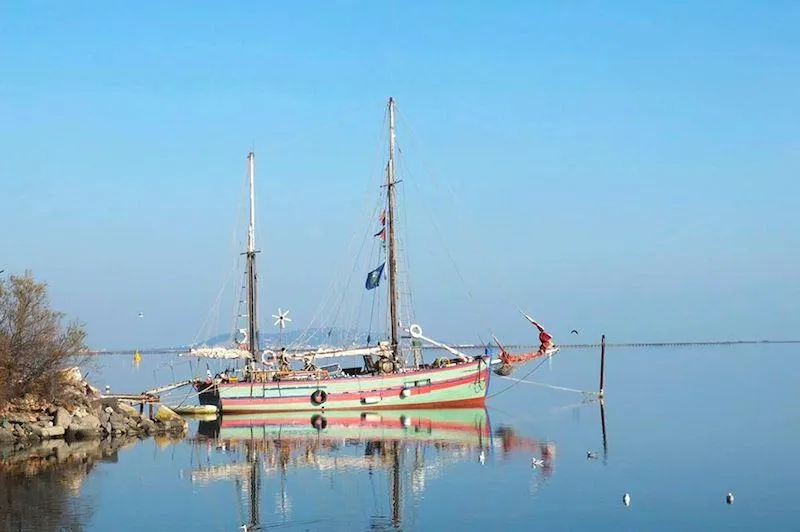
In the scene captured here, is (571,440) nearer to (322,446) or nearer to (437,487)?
(322,446)

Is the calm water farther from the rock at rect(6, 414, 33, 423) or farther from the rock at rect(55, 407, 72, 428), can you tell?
the rock at rect(6, 414, 33, 423)

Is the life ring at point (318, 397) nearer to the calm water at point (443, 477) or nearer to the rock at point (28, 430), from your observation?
the calm water at point (443, 477)

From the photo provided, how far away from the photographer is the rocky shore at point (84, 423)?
50750mm

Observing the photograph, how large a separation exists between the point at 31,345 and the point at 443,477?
2475 cm

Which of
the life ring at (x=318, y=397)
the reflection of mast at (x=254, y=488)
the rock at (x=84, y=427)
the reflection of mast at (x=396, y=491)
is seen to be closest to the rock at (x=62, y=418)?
the rock at (x=84, y=427)

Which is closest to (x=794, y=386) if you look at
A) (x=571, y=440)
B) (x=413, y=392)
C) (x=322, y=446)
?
(x=413, y=392)

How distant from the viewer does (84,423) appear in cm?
5369

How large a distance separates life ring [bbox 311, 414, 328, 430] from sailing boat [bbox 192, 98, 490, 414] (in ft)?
5.95

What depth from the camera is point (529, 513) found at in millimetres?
33469

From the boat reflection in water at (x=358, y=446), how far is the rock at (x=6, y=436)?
8860mm

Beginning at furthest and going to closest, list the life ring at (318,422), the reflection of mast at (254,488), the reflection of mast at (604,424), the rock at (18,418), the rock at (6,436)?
the life ring at (318,422), the rock at (18,418), the rock at (6,436), the reflection of mast at (604,424), the reflection of mast at (254,488)

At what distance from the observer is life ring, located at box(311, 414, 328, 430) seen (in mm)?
60344

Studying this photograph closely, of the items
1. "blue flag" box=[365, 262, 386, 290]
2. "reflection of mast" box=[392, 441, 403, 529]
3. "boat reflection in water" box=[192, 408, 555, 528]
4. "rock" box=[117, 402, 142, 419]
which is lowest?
"reflection of mast" box=[392, 441, 403, 529]

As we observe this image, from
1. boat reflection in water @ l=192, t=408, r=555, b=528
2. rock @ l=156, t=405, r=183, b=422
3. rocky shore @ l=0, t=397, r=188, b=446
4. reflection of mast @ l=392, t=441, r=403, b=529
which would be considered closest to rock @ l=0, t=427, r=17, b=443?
rocky shore @ l=0, t=397, r=188, b=446
